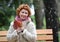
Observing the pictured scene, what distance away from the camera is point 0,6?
6879 millimetres

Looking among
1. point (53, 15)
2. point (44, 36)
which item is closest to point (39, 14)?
point (53, 15)

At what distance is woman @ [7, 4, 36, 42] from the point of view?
488 cm

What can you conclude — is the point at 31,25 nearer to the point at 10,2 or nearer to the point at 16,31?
the point at 16,31

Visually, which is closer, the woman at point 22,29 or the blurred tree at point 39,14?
the woman at point 22,29

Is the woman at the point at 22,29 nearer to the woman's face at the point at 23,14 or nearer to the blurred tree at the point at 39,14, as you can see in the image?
the woman's face at the point at 23,14

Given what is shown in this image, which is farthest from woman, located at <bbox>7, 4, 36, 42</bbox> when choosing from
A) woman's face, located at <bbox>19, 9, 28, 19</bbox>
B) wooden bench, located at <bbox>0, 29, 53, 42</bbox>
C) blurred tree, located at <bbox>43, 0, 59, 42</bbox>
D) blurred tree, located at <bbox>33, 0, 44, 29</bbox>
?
blurred tree, located at <bbox>33, 0, 44, 29</bbox>

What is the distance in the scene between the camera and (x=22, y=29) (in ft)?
15.9

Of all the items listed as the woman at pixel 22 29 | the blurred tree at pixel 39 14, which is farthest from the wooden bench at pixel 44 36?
the blurred tree at pixel 39 14

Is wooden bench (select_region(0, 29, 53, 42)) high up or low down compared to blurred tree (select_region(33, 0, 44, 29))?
down

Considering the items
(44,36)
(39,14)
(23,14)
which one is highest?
(23,14)

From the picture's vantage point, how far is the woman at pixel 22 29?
192 inches

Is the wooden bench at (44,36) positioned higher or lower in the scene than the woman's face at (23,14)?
lower

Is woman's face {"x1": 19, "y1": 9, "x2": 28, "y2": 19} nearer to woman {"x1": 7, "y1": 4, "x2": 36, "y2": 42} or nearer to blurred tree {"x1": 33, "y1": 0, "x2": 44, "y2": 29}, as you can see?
woman {"x1": 7, "y1": 4, "x2": 36, "y2": 42}

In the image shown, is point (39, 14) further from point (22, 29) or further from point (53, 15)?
point (22, 29)
